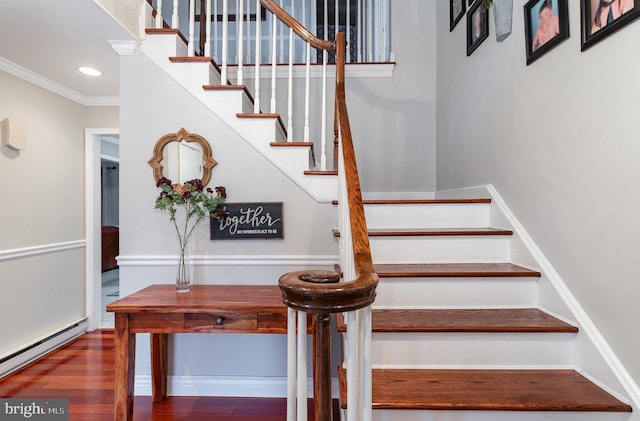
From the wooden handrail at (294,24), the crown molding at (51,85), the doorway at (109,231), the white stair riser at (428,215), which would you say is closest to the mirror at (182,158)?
the wooden handrail at (294,24)

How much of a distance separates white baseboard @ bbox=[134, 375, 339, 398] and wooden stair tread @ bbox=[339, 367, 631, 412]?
1.03 m

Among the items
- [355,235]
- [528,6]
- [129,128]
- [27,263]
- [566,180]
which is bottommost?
[27,263]

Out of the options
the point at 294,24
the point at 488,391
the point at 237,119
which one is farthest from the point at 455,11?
the point at 488,391

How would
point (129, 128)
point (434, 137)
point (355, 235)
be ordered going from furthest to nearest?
point (434, 137)
point (129, 128)
point (355, 235)

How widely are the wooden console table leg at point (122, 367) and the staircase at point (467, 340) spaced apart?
1.15 meters

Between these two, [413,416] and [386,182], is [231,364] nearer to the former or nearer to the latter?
[413,416]

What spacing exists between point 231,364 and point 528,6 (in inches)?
110

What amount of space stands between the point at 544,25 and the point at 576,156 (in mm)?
726

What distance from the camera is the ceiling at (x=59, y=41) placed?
1.83 metres

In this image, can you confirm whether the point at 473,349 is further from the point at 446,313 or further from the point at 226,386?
the point at 226,386

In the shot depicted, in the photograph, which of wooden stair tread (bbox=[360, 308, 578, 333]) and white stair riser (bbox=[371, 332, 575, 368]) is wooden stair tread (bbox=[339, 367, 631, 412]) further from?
wooden stair tread (bbox=[360, 308, 578, 333])

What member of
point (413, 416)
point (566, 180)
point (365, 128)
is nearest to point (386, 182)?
point (365, 128)

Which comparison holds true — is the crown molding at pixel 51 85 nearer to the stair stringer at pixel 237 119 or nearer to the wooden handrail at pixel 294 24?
the stair stringer at pixel 237 119

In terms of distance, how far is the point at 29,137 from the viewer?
275 cm
